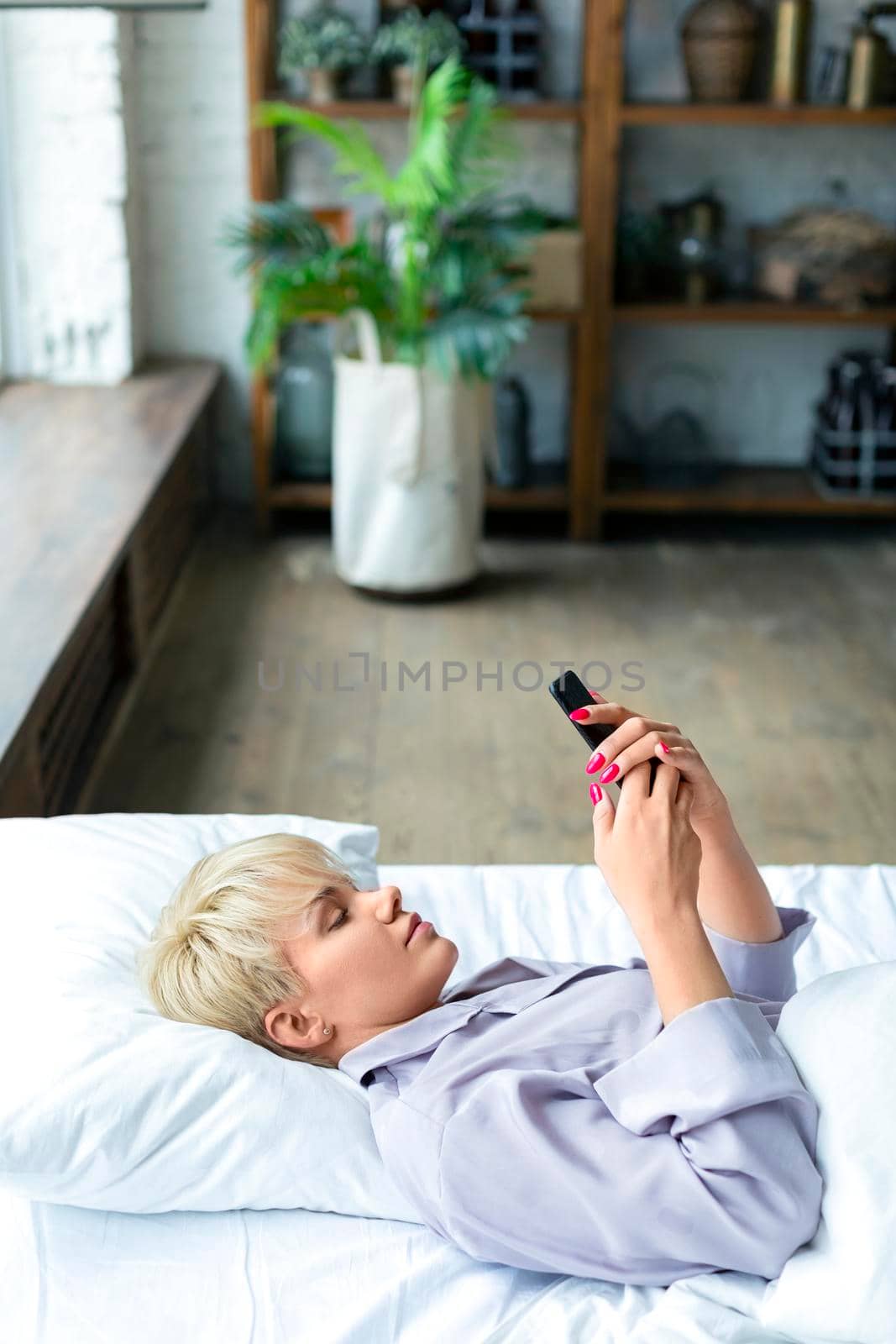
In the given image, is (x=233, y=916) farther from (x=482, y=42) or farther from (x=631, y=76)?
(x=631, y=76)

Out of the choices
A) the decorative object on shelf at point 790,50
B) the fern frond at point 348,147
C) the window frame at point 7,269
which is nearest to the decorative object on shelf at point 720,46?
the decorative object on shelf at point 790,50

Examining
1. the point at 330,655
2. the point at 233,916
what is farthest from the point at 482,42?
the point at 233,916

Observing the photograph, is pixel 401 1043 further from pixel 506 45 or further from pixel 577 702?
pixel 506 45

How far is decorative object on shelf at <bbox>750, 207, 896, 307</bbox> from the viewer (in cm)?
418

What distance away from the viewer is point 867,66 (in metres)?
3.99

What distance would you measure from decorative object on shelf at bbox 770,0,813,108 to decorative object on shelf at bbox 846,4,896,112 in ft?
0.42

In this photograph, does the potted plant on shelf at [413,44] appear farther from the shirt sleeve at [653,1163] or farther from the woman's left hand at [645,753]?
the shirt sleeve at [653,1163]

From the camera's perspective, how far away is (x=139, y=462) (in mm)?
3492

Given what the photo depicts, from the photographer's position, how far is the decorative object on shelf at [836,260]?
4180 millimetres

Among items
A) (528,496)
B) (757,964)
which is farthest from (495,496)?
(757,964)

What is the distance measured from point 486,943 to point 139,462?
201 cm

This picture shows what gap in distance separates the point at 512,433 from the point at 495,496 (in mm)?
188

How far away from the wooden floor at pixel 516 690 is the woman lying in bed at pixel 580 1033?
50.4 inches

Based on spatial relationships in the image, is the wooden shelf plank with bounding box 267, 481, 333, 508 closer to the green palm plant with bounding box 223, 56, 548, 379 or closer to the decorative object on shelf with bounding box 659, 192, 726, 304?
the green palm plant with bounding box 223, 56, 548, 379
